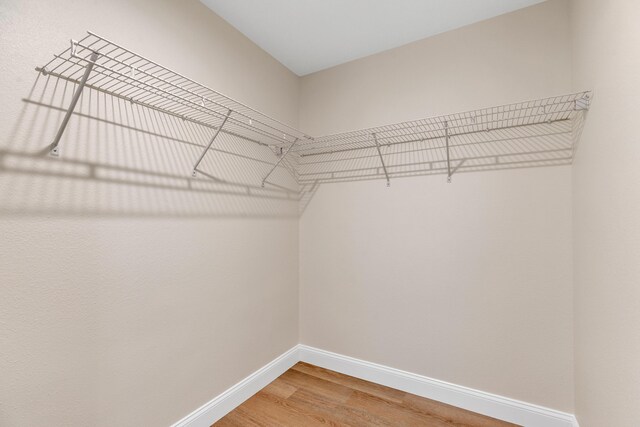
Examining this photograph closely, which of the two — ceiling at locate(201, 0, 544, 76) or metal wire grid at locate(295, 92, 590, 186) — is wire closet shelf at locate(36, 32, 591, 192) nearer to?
metal wire grid at locate(295, 92, 590, 186)

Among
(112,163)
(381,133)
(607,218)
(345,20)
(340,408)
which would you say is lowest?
(340,408)

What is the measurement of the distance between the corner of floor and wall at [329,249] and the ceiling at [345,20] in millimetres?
86

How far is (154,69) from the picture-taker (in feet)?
4.56

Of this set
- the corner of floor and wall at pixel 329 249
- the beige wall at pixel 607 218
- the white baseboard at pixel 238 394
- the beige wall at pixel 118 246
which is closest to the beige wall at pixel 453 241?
Result: the corner of floor and wall at pixel 329 249

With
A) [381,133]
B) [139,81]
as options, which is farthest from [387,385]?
[139,81]

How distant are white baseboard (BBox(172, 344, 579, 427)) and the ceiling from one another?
230 centimetres

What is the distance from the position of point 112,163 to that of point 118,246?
363mm

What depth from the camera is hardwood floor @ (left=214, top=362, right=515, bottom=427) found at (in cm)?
165

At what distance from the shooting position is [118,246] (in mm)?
1251

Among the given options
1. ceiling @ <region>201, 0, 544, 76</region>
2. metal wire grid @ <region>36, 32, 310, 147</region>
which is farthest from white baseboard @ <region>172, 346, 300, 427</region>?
ceiling @ <region>201, 0, 544, 76</region>

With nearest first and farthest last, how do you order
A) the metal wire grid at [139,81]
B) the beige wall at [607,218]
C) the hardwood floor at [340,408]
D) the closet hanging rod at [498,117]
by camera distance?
the beige wall at [607,218]
the metal wire grid at [139,81]
the closet hanging rod at [498,117]
the hardwood floor at [340,408]

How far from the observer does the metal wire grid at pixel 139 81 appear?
1.02 m

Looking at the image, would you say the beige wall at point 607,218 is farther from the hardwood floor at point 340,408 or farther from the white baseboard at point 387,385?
the hardwood floor at point 340,408

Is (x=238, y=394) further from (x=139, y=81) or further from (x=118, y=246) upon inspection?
(x=139, y=81)
